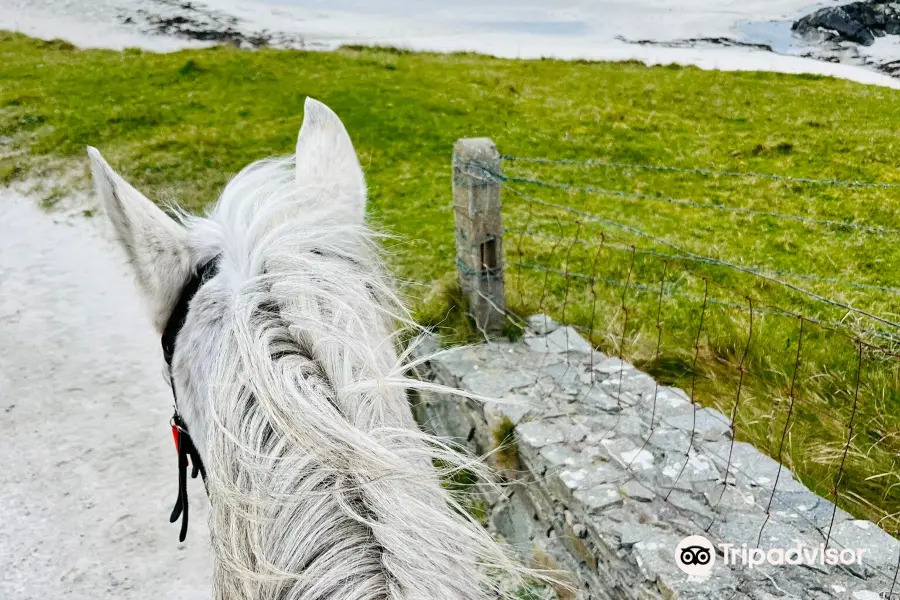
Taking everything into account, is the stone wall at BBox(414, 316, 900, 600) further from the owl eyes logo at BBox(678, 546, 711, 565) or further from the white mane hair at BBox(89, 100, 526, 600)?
the white mane hair at BBox(89, 100, 526, 600)

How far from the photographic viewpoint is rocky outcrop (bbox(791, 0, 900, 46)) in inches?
373

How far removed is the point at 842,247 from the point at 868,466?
4.25 meters

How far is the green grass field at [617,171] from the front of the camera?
376 cm

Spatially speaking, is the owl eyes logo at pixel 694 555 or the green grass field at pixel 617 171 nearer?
the owl eyes logo at pixel 694 555

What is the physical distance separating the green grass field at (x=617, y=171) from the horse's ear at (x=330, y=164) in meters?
0.36

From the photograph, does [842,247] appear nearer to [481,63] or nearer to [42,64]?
[481,63]

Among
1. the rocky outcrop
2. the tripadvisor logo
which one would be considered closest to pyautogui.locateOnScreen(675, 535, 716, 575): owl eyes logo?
the tripadvisor logo

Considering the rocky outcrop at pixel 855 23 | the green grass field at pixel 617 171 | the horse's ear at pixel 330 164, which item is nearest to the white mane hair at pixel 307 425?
the horse's ear at pixel 330 164

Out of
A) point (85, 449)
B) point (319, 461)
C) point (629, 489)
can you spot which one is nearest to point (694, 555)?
point (629, 489)

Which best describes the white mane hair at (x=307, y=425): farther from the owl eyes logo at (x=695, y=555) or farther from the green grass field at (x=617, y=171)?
the owl eyes logo at (x=695, y=555)

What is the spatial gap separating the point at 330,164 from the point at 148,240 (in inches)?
31.3

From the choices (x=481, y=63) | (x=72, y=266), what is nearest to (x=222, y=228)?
(x=72, y=266)

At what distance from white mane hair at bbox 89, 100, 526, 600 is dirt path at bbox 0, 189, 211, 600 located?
323 cm

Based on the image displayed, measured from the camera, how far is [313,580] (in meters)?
1.06
